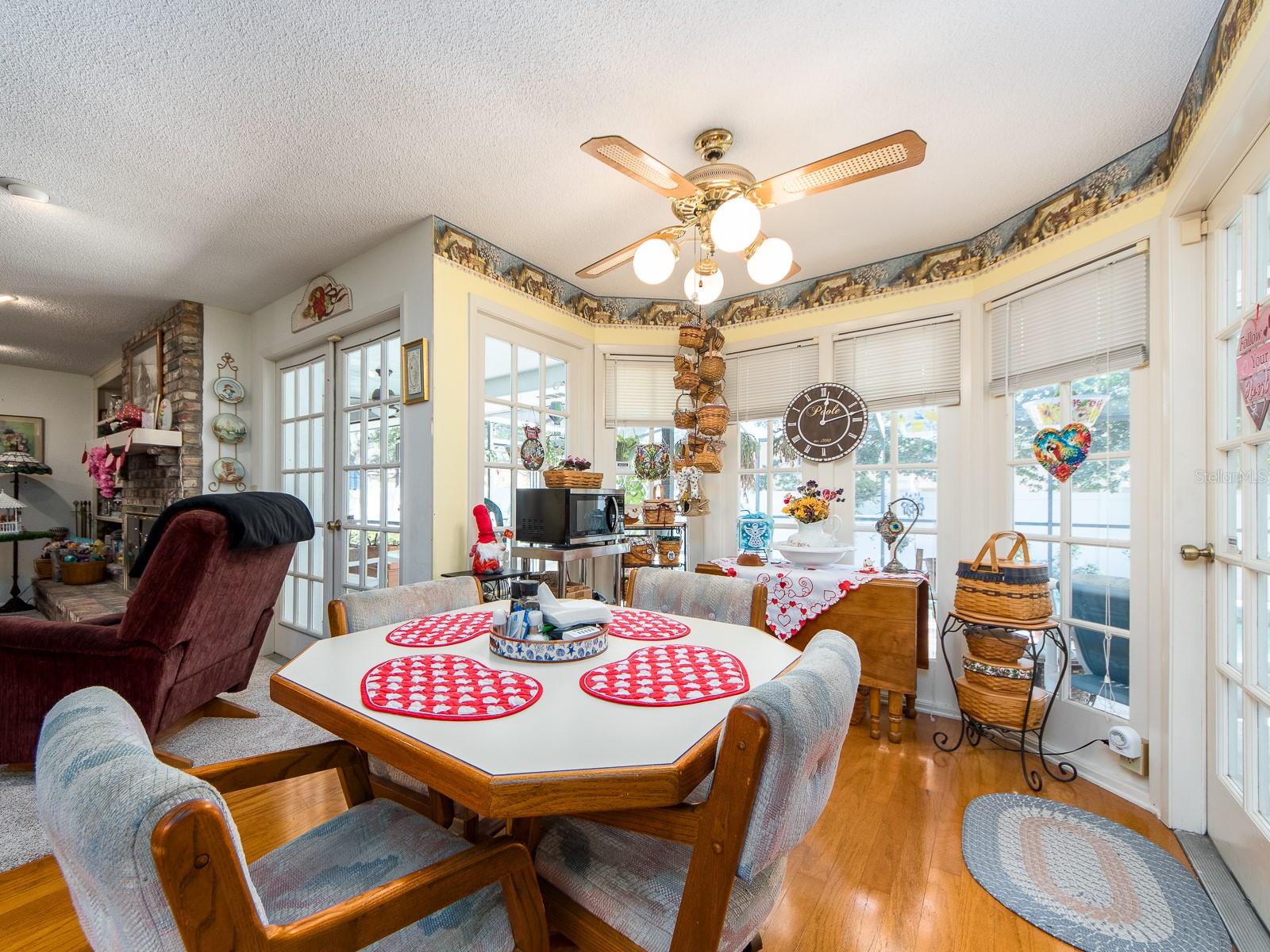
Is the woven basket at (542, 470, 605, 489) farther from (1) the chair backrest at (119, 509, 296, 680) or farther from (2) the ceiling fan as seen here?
(1) the chair backrest at (119, 509, 296, 680)

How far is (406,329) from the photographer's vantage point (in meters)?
2.67

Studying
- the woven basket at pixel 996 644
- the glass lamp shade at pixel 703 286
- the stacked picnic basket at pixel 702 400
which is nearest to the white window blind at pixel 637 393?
the stacked picnic basket at pixel 702 400

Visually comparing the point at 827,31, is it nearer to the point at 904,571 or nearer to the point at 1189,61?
the point at 1189,61

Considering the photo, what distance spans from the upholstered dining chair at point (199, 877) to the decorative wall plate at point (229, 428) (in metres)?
3.48

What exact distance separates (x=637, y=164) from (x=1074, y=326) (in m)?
1.92

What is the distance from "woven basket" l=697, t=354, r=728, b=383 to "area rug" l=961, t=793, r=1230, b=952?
86.7 inches

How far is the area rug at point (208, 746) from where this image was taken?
1.71 m

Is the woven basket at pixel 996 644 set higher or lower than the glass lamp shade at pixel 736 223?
lower

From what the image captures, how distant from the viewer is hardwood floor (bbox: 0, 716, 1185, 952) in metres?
1.36

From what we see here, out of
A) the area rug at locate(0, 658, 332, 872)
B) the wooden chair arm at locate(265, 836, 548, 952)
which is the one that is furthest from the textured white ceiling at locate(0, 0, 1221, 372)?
the area rug at locate(0, 658, 332, 872)

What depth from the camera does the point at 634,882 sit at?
36.4 inches

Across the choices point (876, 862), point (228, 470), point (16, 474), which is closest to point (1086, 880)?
point (876, 862)

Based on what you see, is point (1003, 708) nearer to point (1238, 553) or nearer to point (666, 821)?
point (1238, 553)

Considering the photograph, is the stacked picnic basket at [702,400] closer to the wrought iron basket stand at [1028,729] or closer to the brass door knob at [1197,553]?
the wrought iron basket stand at [1028,729]
